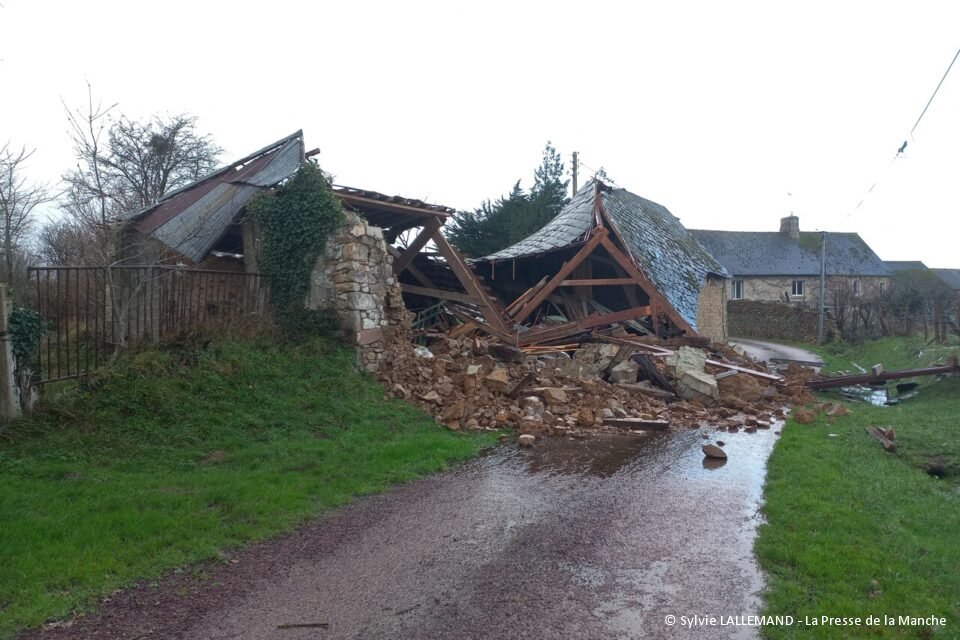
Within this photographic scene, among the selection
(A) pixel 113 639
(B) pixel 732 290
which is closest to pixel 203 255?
(A) pixel 113 639

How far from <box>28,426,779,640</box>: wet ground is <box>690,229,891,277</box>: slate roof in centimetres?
4041

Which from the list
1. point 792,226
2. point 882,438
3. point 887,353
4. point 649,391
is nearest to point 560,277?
point 649,391

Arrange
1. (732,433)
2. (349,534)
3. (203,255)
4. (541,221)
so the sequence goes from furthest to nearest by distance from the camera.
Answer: (541,221), (203,255), (732,433), (349,534)

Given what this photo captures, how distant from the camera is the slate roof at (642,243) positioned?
17.3 meters

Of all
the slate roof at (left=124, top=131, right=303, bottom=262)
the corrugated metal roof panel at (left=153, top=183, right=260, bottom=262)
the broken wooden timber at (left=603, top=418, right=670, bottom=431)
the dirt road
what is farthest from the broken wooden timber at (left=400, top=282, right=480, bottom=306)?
the dirt road

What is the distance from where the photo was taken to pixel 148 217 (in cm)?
1212

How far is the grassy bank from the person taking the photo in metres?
3.87

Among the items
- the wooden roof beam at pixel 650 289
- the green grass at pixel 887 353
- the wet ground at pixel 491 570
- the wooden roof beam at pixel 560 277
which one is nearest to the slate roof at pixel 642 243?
the wooden roof beam at pixel 650 289

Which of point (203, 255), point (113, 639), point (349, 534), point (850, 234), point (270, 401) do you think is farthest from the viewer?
point (850, 234)

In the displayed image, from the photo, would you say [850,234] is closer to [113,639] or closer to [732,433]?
[732,433]

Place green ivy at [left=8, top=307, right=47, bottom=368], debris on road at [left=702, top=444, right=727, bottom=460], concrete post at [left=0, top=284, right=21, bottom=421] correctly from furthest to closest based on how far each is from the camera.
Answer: debris on road at [left=702, top=444, right=727, bottom=460] < green ivy at [left=8, top=307, right=47, bottom=368] < concrete post at [left=0, top=284, right=21, bottom=421]

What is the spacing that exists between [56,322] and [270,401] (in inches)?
110

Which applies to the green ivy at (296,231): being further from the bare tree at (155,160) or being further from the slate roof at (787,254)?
the slate roof at (787,254)

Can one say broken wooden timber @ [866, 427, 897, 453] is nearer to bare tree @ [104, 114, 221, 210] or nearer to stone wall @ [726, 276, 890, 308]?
bare tree @ [104, 114, 221, 210]
